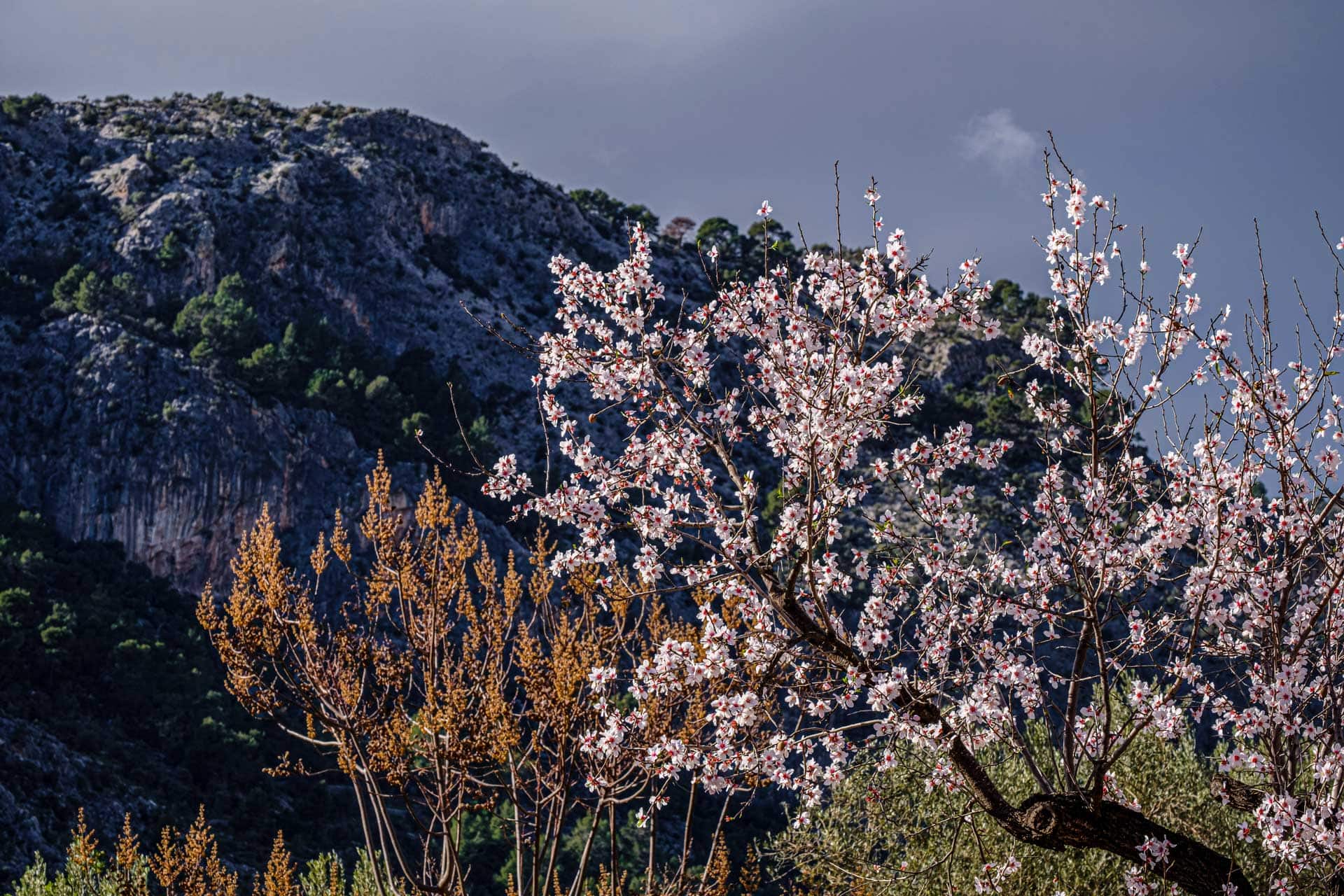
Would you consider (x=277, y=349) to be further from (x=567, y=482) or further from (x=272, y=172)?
(x=567, y=482)

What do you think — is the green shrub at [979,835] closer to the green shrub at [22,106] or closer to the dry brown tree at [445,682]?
the dry brown tree at [445,682]

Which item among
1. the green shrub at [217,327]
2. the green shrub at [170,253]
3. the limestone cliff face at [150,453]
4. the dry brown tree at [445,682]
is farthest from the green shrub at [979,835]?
the green shrub at [170,253]

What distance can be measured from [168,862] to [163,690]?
4125 centimetres

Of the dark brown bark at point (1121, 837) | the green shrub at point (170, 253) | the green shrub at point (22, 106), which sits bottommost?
the dark brown bark at point (1121, 837)

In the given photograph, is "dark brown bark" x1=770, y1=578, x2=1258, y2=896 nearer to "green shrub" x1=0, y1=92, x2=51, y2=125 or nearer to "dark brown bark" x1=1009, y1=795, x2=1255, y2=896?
"dark brown bark" x1=1009, y1=795, x2=1255, y2=896

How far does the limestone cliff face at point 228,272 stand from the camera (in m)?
59.6

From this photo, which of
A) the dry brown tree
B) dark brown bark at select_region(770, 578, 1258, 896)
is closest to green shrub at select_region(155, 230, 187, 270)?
the dry brown tree

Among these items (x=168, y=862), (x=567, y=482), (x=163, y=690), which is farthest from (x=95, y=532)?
(x=567, y=482)

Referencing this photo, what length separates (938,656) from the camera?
7996mm

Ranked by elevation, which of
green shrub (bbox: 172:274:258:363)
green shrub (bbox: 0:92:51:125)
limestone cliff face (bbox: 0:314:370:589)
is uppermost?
green shrub (bbox: 0:92:51:125)

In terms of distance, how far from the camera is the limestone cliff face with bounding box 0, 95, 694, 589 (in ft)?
196

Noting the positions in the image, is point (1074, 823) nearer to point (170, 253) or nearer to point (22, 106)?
point (170, 253)

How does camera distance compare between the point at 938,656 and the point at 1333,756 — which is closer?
the point at 1333,756

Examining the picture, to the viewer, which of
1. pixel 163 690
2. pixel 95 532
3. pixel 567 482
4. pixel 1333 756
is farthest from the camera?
pixel 95 532
